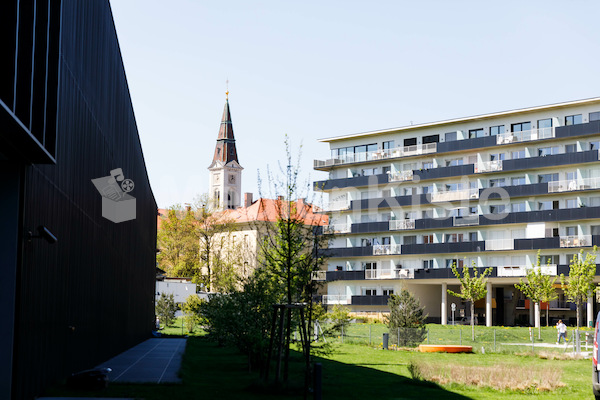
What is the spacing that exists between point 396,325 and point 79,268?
2950 cm

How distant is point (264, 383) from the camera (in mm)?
18703

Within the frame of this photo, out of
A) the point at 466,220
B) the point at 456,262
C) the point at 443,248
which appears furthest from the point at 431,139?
the point at 456,262

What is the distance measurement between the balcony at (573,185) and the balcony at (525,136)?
432cm

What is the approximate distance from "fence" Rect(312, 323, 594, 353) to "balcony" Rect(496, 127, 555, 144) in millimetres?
19456

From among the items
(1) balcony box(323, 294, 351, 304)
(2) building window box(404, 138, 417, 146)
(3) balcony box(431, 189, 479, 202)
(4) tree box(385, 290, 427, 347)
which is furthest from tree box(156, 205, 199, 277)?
(4) tree box(385, 290, 427, 347)

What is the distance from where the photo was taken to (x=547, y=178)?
73312mm

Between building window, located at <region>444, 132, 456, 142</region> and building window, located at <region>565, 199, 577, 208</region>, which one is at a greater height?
building window, located at <region>444, 132, 456, 142</region>

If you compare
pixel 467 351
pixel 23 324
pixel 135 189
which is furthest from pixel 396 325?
pixel 23 324

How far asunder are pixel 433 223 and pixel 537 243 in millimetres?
11236

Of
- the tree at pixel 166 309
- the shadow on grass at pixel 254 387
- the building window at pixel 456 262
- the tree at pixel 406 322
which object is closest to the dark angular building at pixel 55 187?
the shadow on grass at pixel 254 387

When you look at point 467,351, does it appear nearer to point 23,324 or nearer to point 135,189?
point 135,189

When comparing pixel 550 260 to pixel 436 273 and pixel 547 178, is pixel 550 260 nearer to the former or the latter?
pixel 547 178

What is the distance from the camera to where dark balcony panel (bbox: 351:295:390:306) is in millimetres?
80812

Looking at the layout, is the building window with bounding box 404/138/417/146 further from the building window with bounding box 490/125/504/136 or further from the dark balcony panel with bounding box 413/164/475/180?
the building window with bounding box 490/125/504/136
